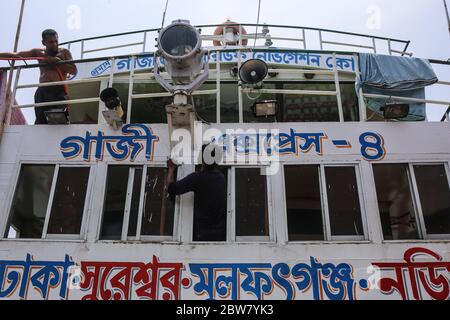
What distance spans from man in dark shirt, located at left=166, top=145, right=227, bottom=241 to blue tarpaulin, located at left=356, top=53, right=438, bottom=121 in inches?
131

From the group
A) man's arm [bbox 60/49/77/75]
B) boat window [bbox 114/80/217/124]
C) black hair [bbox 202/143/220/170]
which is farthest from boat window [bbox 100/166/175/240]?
boat window [bbox 114/80/217/124]

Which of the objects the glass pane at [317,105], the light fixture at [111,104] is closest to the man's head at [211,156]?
the light fixture at [111,104]

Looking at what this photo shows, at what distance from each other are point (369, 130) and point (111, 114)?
4.05 m

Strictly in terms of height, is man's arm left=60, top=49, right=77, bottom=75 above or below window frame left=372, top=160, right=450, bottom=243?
above

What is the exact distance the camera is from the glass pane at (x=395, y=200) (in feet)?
21.1

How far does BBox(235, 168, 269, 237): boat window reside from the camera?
6082mm

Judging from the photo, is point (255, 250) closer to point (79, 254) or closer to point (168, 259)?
point (168, 259)

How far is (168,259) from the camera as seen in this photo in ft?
18.8

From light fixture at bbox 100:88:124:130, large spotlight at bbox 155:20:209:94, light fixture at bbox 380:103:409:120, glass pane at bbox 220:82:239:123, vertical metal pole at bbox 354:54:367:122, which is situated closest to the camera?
large spotlight at bbox 155:20:209:94

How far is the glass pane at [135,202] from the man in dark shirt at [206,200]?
53 centimetres

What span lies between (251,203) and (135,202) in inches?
68.1

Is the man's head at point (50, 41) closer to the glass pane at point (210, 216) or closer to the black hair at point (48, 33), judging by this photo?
the black hair at point (48, 33)

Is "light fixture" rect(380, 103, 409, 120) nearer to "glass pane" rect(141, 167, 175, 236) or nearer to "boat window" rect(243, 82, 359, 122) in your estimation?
"boat window" rect(243, 82, 359, 122)
